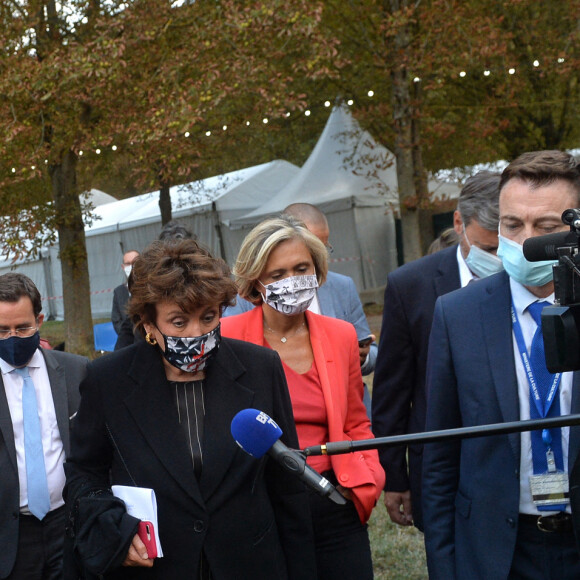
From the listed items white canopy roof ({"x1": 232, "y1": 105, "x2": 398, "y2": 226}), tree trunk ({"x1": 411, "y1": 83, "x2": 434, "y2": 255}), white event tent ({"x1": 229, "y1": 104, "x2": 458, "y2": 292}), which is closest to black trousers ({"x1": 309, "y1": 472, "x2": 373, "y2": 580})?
tree trunk ({"x1": 411, "y1": 83, "x2": 434, "y2": 255})

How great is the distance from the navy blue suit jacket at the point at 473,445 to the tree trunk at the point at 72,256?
14457mm

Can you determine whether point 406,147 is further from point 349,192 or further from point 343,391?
point 343,391

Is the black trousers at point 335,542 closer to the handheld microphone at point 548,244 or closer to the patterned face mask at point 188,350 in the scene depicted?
the patterned face mask at point 188,350

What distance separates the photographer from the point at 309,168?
2219 cm

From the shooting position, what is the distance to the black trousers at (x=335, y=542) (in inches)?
151

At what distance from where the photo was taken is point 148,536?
9.81ft

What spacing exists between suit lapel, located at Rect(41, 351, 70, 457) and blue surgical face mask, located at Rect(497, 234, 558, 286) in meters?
2.50

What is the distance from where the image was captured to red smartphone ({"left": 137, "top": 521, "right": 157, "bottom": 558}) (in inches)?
117

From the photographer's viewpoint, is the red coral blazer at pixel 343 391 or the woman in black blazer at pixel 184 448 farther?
the red coral blazer at pixel 343 391

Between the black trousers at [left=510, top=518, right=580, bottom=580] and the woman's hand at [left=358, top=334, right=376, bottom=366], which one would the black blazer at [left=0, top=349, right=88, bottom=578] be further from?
the black trousers at [left=510, top=518, right=580, bottom=580]

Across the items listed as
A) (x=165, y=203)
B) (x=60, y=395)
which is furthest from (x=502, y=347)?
(x=165, y=203)

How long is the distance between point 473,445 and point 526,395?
244 mm

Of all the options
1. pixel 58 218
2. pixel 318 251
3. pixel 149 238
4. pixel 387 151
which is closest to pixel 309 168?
pixel 387 151

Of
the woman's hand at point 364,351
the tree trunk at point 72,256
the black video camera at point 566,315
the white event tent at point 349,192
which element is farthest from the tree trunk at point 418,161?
the black video camera at point 566,315
